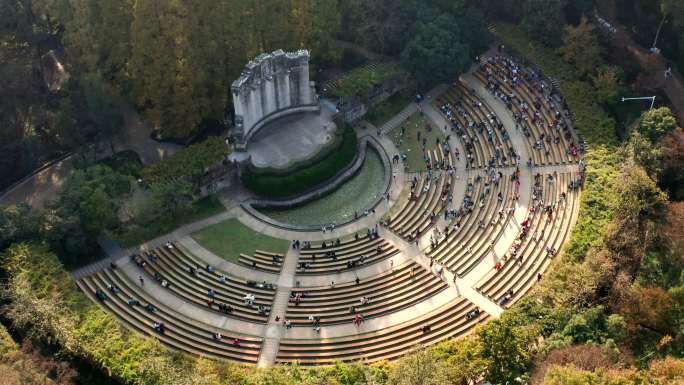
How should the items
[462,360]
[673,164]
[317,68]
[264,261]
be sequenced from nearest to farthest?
[462,360] < [673,164] < [264,261] < [317,68]

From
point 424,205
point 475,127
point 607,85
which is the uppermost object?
point 607,85

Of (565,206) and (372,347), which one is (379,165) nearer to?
(565,206)

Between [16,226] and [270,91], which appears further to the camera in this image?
[270,91]

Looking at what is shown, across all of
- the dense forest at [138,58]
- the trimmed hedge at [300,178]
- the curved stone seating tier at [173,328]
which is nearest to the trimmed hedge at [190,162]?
the dense forest at [138,58]

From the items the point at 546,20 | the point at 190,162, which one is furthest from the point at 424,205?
the point at 546,20

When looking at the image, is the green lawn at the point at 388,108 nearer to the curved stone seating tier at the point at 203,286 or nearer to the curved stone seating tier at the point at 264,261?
the curved stone seating tier at the point at 264,261

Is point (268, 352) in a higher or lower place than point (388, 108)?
lower

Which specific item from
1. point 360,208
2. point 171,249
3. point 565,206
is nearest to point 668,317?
point 565,206

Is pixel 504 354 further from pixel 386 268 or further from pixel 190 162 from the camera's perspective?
pixel 190 162
